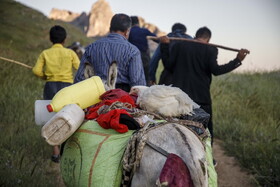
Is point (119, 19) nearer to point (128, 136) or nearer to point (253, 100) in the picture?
point (128, 136)

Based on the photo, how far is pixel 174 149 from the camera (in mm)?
1827

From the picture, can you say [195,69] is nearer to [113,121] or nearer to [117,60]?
[117,60]

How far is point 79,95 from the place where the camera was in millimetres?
2527

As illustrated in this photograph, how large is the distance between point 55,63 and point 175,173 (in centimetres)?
338

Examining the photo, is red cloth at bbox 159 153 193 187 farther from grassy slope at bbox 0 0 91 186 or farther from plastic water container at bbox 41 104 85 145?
grassy slope at bbox 0 0 91 186

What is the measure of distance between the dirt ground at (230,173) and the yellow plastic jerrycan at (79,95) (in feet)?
9.41

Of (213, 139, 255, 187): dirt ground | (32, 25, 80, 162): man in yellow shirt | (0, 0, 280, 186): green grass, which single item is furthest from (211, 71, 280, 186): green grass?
(32, 25, 80, 162): man in yellow shirt

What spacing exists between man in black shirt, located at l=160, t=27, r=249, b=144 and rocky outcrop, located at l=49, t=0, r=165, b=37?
88931 mm

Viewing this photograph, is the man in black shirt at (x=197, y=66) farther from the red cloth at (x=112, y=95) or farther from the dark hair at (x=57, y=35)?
the red cloth at (x=112, y=95)

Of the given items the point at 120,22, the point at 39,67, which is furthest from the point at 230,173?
the point at 39,67

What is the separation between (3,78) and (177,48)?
4.52 m

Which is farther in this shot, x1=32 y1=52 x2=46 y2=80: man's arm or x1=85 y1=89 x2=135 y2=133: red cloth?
x1=32 y1=52 x2=46 y2=80: man's arm

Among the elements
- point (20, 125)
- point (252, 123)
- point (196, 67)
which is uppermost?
point (196, 67)

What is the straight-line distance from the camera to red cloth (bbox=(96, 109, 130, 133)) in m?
2.05
